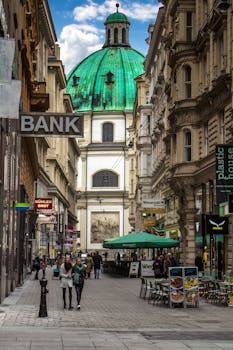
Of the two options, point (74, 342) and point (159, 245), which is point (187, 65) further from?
point (74, 342)

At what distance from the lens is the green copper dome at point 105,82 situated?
136 metres

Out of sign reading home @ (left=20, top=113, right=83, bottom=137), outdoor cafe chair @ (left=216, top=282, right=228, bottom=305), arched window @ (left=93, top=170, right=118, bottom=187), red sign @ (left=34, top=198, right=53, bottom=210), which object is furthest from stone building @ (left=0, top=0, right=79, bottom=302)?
arched window @ (left=93, top=170, right=118, bottom=187)

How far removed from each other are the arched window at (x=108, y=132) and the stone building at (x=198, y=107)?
8601 centimetres

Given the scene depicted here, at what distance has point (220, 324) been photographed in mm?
18703

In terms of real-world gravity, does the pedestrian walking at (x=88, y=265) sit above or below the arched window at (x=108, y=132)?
below

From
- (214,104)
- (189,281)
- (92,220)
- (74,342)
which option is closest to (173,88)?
(214,104)

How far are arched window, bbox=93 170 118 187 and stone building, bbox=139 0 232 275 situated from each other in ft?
273

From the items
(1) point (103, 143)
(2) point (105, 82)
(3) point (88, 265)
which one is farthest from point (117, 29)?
(3) point (88, 265)

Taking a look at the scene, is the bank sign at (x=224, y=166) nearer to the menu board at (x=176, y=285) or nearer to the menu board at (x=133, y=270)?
the menu board at (x=176, y=285)

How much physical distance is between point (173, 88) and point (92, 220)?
85964mm

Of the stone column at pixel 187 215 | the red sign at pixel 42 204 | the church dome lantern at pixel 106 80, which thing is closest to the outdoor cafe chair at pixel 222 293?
the stone column at pixel 187 215

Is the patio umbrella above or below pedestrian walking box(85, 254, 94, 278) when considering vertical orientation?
above

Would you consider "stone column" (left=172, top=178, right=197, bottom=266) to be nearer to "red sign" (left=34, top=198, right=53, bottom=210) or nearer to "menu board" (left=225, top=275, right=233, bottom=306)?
"red sign" (left=34, top=198, right=53, bottom=210)

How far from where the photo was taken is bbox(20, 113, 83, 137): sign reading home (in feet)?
69.2
